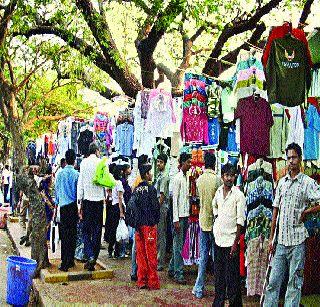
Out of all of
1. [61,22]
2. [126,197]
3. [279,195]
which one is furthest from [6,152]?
[279,195]

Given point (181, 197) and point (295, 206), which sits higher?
point (295, 206)

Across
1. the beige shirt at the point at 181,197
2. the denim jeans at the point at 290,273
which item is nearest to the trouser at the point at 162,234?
the beige shirt at the point at 181,197

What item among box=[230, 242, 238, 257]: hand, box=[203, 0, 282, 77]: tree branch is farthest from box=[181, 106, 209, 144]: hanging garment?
box=[203, 0, 282, 77]: tree branch

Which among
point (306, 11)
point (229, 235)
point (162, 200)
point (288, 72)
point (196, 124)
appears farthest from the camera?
point (306, 11)

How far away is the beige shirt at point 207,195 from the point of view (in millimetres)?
7223

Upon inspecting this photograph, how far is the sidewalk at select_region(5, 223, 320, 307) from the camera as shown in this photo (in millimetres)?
7191

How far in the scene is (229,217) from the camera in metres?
6.38

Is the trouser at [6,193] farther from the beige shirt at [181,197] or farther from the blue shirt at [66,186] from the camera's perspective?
the beige shirt at [181,197]

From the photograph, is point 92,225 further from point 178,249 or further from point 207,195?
point 207,195

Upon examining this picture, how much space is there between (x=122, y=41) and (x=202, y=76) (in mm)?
10387

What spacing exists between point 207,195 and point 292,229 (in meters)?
1.76

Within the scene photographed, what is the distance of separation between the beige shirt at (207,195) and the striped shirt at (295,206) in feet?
5.24

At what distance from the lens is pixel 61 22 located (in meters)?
13.3

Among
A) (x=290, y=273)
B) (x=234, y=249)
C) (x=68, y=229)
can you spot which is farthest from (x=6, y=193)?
(x=290, y=273)
